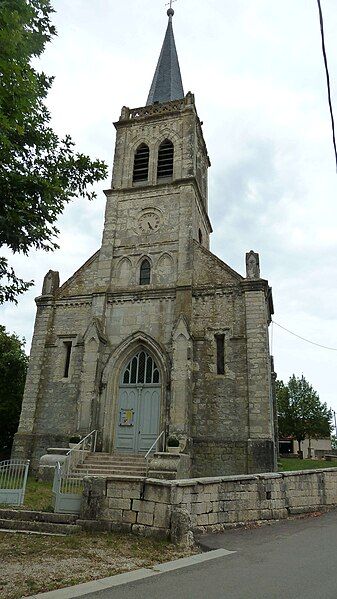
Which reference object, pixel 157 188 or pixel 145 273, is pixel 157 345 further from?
pixel 157 188

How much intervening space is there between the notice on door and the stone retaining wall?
25.7 feet

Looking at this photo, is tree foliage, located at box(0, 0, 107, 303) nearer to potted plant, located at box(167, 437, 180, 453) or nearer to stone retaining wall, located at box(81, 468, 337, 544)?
stone retaining wall, located at box(81, 468, 337, 544)

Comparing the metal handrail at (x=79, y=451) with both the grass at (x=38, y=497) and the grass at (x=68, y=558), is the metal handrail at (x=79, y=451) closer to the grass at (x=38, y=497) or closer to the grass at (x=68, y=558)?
the grass at (x=38, y=497)

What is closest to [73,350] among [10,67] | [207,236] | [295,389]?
[207,236]

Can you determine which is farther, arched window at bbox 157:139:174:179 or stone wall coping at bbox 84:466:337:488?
arched window at bbox 157:139:174:179

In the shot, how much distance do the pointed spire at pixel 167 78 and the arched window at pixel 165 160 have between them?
4.28 metres

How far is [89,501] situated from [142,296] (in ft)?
35.1

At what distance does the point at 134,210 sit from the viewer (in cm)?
2036

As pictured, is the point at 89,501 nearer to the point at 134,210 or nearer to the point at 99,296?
the point at 99,296

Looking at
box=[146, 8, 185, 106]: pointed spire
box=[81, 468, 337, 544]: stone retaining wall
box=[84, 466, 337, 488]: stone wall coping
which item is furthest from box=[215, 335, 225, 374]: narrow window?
box=[146, 8, 185, 106]: pointed spire

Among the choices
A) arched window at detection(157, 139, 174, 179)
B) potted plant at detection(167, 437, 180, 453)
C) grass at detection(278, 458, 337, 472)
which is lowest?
grass at detection(278, 458, 337, 472)

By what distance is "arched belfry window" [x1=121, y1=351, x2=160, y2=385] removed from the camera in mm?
16941

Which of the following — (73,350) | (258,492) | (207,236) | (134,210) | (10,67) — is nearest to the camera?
(10,67)

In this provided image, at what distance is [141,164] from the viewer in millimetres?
21891
